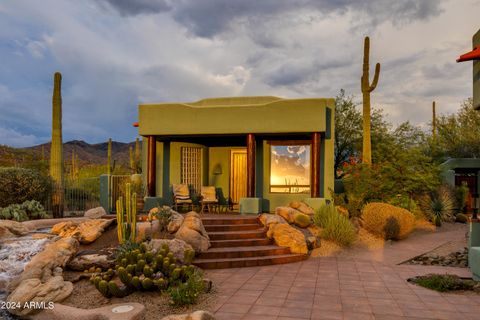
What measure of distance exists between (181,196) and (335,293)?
7616 mm

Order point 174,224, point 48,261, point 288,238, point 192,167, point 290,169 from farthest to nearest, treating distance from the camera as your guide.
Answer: point 192,167 → point 290,169 → point 288,238 → point 174,224 → point 48,261

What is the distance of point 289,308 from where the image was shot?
5148 mm

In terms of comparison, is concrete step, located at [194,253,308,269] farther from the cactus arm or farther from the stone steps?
the cactus arm

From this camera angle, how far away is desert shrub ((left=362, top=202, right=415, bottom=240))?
10.6m

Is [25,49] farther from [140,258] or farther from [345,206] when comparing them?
[345,206]

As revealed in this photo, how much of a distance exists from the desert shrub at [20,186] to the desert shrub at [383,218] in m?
10.1

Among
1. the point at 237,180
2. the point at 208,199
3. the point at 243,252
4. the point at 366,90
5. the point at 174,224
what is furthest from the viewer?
the point at 366,90

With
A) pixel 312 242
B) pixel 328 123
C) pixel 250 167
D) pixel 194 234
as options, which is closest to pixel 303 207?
pixel 312 242

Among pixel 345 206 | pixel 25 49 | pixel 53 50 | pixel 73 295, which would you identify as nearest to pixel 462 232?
pixel 345 206

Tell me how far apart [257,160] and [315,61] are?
322 inches

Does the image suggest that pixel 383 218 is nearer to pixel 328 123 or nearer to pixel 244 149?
pixel 328 123

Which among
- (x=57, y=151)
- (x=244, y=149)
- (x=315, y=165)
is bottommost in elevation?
(x=315, y=165)

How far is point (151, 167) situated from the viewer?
12711mm

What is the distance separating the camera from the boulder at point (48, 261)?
5.87 metres
